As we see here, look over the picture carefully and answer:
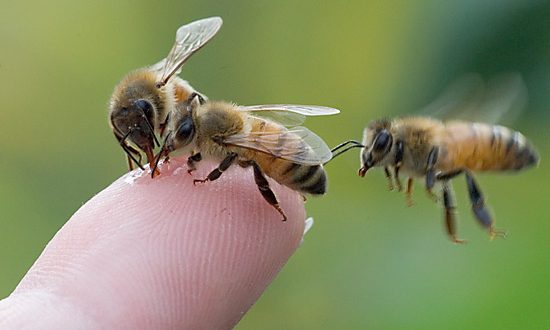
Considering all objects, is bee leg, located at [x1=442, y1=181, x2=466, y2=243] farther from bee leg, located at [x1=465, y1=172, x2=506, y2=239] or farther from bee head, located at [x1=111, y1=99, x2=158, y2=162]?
bee head, located at [x1=111, y1=99, x2=158, y2=162]

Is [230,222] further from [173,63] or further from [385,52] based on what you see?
[385,52]

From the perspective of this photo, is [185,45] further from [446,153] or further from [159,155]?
[446,153]

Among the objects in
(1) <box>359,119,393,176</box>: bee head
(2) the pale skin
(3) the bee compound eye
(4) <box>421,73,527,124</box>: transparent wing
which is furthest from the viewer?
(4) <box>421,73,527,124</box>: transparent wing

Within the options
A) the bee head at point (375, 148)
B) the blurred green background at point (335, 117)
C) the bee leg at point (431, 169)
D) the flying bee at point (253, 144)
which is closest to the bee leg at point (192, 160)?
the flying bee at point (253, 144)

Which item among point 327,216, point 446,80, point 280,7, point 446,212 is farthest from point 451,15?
point 446,212

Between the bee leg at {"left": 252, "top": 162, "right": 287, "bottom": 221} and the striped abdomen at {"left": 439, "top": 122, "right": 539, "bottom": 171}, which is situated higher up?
the bee leg at {"left": 252, "top": 162, "right": 287, "bottom": 221}

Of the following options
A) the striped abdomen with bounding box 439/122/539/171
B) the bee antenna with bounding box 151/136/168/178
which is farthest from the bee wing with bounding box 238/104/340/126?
the striped abdomen with bounding box 439/122/539/171

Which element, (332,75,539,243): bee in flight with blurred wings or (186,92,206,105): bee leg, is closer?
(186,92,206,105): bee leg
